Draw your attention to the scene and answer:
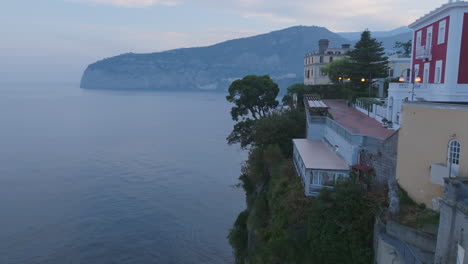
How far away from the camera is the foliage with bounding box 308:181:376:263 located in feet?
38.9

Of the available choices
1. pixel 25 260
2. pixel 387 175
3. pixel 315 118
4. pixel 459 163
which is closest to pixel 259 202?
pixel 315 118

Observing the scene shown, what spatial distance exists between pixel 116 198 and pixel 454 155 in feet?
104

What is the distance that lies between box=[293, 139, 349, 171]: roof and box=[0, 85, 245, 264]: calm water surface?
1085cm

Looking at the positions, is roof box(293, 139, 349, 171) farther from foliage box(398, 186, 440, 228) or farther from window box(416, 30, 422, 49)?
window box(416, 30, 422, 49)

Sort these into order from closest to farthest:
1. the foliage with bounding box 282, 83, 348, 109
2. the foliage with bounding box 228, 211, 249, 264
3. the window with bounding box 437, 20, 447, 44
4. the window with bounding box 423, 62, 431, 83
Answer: the window with bounding box 437, 20, 447, 44, the window with bounding box 423, 62, 431, 83, the foliage with bounding box 228, 211, 249, 264, the foliage with bounding box 282, 83, 348, 109

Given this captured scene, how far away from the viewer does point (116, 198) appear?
1425 inches

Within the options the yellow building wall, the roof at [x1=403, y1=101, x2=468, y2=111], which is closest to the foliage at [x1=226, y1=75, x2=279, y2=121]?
the yellow building wall

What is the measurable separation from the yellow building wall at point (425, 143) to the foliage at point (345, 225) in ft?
5.12

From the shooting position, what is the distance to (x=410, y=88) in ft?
66.8

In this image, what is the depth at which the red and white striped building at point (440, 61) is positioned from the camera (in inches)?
708

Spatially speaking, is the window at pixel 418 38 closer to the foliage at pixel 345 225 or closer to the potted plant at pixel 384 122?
the potted plant at pixel 384 122

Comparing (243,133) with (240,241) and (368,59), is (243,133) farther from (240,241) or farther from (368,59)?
(240,241)

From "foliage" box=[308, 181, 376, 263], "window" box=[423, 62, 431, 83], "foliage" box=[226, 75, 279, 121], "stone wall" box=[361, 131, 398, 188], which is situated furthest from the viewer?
"foliage" box=[226, 75, 279, 121]

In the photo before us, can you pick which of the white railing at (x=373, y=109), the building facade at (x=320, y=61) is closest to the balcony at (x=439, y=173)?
the white railing at (x=373, y=109)
